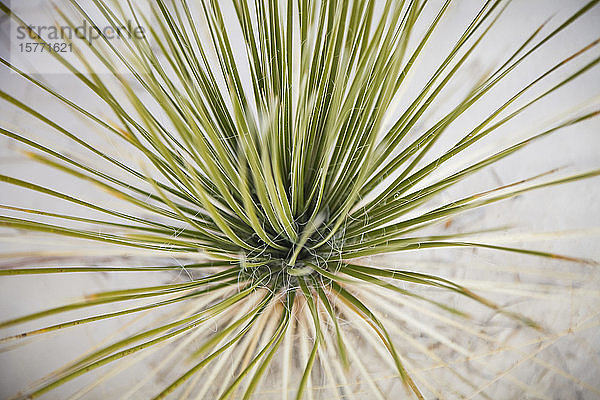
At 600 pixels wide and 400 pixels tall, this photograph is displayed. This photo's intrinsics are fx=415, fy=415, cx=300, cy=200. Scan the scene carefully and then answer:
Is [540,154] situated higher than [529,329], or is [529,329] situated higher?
[540,154]

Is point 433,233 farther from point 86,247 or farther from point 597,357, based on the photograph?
point 86,247

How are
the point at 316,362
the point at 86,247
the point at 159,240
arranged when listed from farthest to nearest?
the point at 86,247, the point at 316,362, the point at 159,240

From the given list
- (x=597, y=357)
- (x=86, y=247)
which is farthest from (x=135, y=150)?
(x=597, y=357)

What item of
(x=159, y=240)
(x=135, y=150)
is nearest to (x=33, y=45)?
(x=135, y=150)

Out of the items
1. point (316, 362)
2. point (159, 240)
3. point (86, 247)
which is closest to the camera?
point (159, 240)

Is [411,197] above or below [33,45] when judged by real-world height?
below

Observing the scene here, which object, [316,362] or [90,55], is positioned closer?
[316,362]

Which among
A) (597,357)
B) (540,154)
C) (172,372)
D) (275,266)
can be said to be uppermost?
(540,154)

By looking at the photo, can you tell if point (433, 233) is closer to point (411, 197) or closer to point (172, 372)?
point (411, 197)

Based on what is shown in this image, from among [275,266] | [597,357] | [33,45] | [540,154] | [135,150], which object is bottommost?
[597,357]
